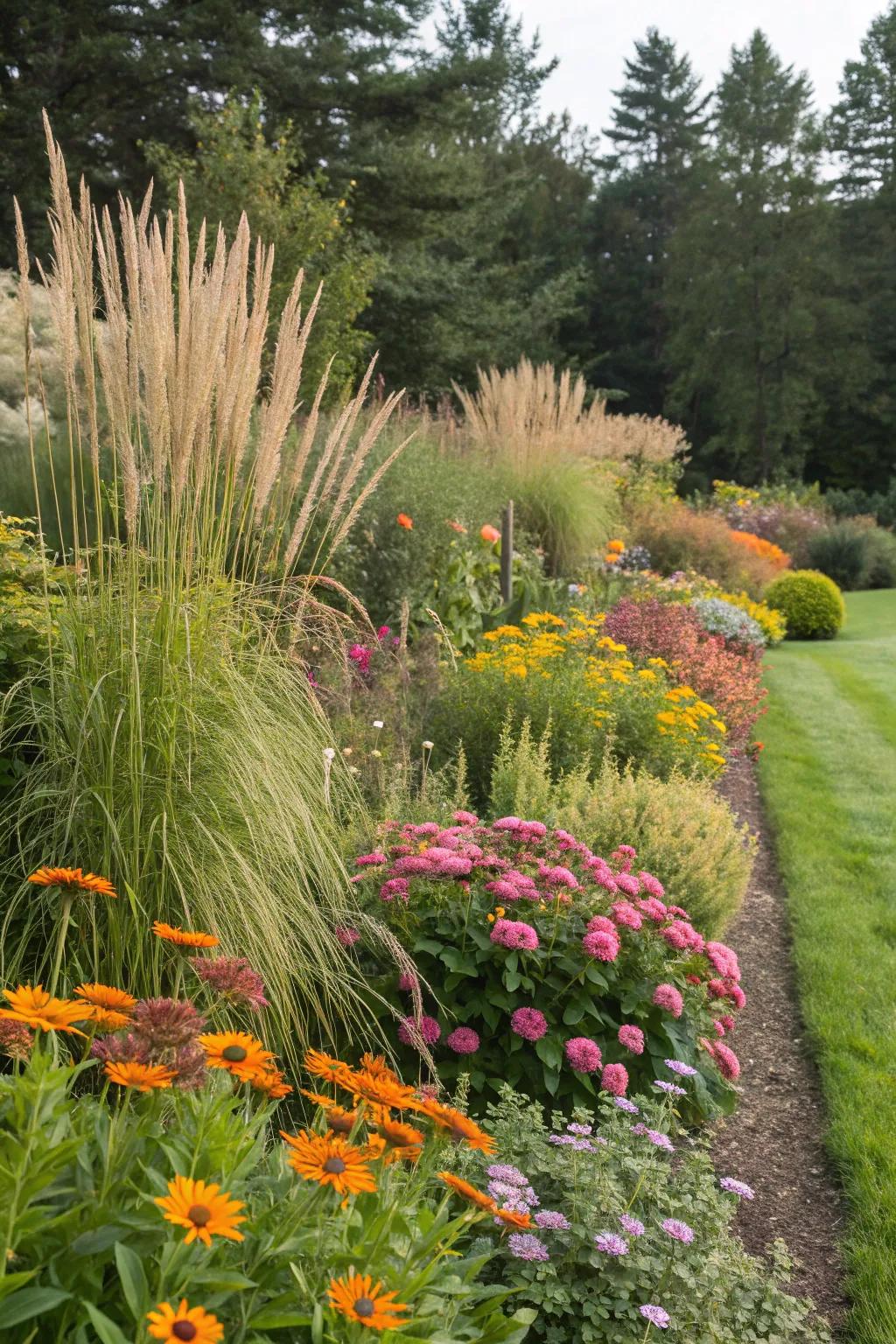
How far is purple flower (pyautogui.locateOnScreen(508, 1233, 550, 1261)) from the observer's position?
1.83 metres

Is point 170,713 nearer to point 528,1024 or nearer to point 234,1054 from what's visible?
point 528,1024

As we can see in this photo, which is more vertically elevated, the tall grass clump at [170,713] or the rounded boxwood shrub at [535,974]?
the tall grass clump at [170,713]

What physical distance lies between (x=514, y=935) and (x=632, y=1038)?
1.30 feet

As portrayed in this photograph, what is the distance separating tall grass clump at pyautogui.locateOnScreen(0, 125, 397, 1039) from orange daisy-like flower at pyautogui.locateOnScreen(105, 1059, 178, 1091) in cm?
98

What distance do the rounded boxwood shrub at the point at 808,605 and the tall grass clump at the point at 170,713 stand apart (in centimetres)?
1031

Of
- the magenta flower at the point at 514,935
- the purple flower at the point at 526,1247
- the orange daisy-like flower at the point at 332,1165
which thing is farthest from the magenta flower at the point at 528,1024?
the orange daisy-like flower at the point at 332,1165

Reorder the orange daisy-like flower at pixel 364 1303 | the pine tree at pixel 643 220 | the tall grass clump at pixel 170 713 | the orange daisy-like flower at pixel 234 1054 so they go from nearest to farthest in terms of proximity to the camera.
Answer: the orange daisy-like flower at pixel 364 1303
the orange daisy-like flower at pixel 234 1054
the tall grass clump at pixel 170 713
the pine tree at pixel 643 220

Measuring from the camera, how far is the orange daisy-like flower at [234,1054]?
133 cm

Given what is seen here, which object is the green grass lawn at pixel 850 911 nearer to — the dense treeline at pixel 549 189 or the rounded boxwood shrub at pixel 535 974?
the rounded boxwood shrub at pixel 535 974

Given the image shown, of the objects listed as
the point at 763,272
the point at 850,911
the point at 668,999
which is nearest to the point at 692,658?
the point at 850,911

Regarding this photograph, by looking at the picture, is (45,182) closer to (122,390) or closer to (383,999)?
(122,390)

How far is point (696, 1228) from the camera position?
219 cm

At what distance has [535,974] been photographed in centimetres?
282

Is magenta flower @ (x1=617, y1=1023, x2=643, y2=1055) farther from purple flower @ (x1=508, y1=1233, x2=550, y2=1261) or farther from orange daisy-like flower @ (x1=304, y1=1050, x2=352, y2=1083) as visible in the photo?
orange daisy-like flower @ (x1=304, y1=1050, x2=352, y2=1083)
